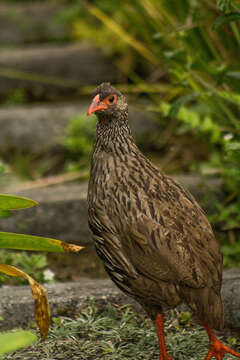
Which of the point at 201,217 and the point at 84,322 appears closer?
the point at 201,217

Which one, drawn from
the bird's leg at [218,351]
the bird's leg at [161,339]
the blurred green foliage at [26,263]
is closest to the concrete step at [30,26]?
the blurred green foliage at [26,263]

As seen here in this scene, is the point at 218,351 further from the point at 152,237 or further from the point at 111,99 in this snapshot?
the point at 111,99

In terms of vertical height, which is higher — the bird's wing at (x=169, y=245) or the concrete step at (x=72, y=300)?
the bird's wing at (x=169, y=245)

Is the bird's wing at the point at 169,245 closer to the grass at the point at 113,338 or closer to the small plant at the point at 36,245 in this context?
the small plant at the point at 36,245

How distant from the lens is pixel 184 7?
4066mm

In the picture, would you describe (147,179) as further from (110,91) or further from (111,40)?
(111,40)

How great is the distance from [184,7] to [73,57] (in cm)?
173

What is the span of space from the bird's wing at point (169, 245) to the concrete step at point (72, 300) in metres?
0.42

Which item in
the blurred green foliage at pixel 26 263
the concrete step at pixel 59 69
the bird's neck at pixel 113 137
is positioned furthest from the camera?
the concrete step at pixel 59 69

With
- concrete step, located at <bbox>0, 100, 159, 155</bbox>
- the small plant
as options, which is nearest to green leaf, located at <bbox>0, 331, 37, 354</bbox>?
the small plant

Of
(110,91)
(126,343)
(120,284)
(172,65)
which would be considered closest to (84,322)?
(126,343)

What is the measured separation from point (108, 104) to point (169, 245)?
25.7 inches

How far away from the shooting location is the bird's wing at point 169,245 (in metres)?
2.28

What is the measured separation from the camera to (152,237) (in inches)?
89.9
